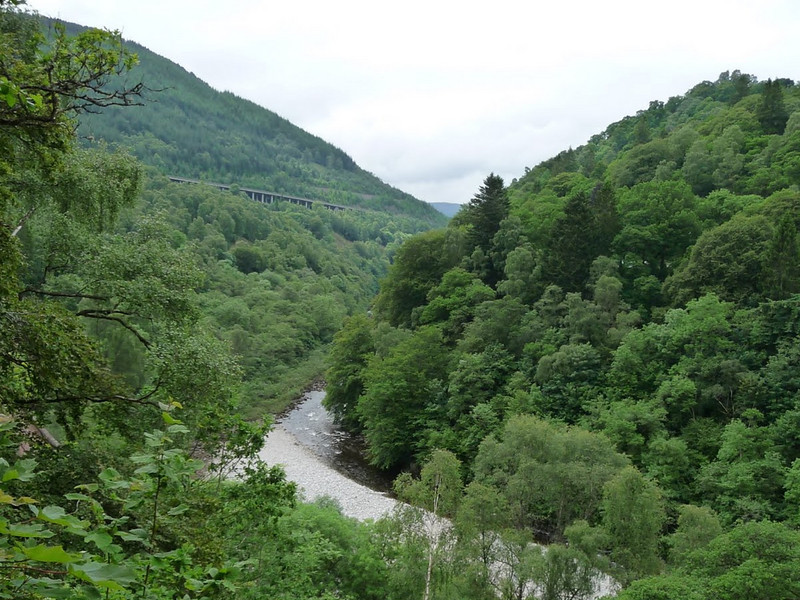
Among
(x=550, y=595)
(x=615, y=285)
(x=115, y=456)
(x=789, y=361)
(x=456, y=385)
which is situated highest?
(x=615, y=285)

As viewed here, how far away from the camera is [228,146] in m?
152

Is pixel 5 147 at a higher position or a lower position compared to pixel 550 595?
higher

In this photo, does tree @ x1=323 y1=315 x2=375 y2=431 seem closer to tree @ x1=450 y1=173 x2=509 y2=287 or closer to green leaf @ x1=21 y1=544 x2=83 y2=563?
tree @ x1=450 y1=173 x2=509 y2=287

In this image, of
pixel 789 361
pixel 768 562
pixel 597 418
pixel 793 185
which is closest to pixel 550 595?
pixel 768 562

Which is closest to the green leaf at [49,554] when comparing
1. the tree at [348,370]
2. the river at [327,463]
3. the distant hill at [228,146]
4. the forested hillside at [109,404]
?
the forested hillside at [109,404]

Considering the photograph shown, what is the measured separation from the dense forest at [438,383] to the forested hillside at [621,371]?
0.36ft

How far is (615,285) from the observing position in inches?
938

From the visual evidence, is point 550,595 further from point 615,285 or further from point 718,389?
point 615,285

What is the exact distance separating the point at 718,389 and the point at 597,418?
14.4 ft

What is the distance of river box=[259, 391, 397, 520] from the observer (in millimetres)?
22281

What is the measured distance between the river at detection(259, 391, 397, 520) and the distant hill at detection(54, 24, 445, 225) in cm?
9246

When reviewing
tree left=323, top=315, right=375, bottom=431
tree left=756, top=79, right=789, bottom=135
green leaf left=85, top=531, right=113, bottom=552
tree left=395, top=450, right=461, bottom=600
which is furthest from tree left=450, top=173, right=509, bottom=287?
green leaf left=85, top=531, right=113, bottom=552

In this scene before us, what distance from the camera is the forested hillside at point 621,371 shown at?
12953mm

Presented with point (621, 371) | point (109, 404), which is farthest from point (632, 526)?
point (109, 404)
